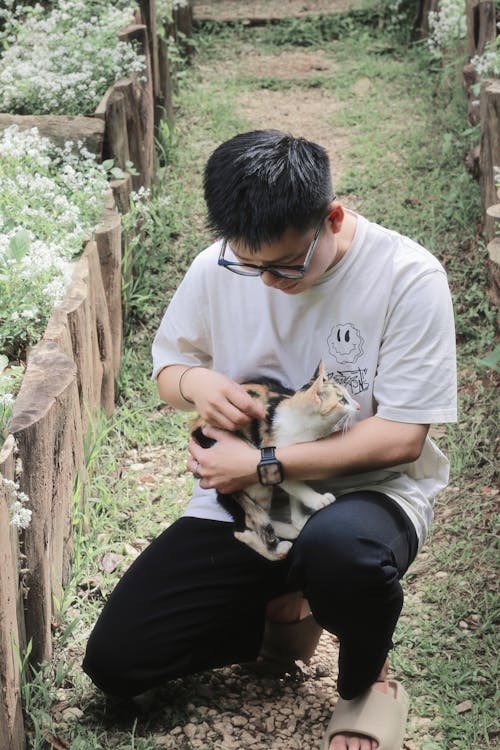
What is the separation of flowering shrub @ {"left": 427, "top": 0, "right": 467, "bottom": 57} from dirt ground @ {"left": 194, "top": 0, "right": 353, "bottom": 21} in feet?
5.63

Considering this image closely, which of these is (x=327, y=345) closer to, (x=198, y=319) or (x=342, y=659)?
(x=198, y=319)

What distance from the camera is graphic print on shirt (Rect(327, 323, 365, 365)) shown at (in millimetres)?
2672

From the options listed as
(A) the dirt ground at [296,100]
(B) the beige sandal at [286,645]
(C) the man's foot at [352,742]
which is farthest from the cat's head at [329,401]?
(A) the dirt ground at [296,100]

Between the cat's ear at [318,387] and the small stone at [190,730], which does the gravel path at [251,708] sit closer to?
the small stone at [190,730]

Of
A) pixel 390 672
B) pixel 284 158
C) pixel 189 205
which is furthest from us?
pixel 189 205

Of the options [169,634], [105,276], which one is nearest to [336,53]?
[105,276]

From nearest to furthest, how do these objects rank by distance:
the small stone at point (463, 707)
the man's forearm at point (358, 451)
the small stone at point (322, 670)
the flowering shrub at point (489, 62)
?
the man's forearm at point (358, 451), the small stone at point (463, 707), the small stone at point (322, 670), the flowering shrub at point (489, 62)

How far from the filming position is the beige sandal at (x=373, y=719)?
2654 mm

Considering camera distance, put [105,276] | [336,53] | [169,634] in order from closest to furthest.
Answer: [169,634]
[105,276]
[336,53]

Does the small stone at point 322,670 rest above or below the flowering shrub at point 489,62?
below

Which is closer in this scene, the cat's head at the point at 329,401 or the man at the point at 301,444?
the man at the point at 301,444

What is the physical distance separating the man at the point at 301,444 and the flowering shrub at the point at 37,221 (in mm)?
787

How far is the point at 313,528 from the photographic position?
8.44ft

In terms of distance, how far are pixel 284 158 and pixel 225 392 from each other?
69 cm
